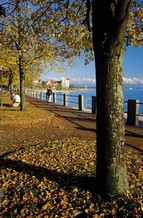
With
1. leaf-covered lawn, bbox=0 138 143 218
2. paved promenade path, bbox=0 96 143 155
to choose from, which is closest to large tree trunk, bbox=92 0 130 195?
leaf-covered lawn, bbox=0 138 143 218

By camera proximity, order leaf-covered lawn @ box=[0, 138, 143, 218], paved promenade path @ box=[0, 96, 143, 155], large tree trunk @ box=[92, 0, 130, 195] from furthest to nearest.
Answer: paved promenade path @ box=[0, 96, 143, 155] → leaf-covered lawn @ box=[0, 138, 143, 218] → large tree trunk @ box=[92, 0, 130, 195]

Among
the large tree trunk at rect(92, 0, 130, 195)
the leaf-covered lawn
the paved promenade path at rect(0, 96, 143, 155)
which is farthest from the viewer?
the paved promenade path at rect(0, 96, 143, 155)

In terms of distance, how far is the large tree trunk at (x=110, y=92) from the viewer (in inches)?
130

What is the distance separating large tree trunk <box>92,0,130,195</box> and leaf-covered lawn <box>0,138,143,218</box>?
297mm

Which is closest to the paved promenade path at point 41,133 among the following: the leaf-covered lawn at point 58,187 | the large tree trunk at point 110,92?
the leaf-covered lawn at point 58,187

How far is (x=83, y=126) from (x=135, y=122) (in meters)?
2.63

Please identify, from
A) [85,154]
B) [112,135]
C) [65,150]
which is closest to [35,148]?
[65,150]

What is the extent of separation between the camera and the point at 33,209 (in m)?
3.57

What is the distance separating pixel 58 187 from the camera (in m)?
4.20

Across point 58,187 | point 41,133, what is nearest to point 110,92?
point 58,187

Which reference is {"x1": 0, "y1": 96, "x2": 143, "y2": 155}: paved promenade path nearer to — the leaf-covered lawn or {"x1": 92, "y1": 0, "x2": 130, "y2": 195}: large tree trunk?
the leaf-covered lawn

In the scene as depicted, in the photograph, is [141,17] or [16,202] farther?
[141,17]

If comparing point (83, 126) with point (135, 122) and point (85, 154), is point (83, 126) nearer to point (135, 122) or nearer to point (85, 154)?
point (135, 122)

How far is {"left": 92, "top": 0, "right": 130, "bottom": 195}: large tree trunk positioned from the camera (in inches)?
130
